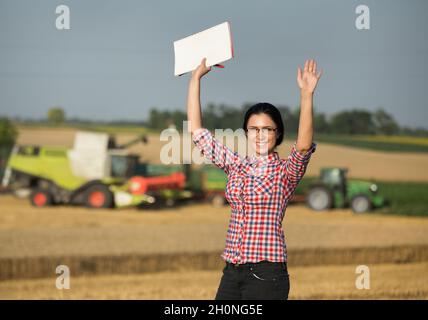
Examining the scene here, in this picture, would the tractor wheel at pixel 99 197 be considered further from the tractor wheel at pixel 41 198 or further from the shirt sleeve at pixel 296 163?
the shirt sleeve at pixel 296 163

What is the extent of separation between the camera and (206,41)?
151 inches

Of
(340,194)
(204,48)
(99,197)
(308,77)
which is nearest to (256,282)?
(308,77)

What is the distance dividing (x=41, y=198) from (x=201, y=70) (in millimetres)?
21575

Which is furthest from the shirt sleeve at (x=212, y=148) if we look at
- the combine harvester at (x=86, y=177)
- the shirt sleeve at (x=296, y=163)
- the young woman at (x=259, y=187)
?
the combine harvester at (x=86, y=177)

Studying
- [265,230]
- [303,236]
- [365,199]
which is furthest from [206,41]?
[365,199]

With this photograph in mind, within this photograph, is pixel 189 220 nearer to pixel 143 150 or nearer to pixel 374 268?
pixel 374 268

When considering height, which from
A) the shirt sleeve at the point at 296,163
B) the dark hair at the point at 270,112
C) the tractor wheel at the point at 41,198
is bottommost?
the tractor wheel at the point at 41,198

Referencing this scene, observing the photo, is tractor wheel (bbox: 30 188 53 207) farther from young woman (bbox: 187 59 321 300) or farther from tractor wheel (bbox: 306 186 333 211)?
young woman (bbox: 187 59 321 300)

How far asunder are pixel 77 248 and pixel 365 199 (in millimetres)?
12483

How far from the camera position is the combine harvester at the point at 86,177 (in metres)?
24.2

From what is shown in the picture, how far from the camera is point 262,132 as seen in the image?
13.0 feet

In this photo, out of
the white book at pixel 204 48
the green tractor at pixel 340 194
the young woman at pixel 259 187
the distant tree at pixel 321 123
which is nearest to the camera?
the white book at pixel 204 48

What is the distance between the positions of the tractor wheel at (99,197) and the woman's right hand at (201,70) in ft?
66.4

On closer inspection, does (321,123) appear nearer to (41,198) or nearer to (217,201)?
(217,201)
